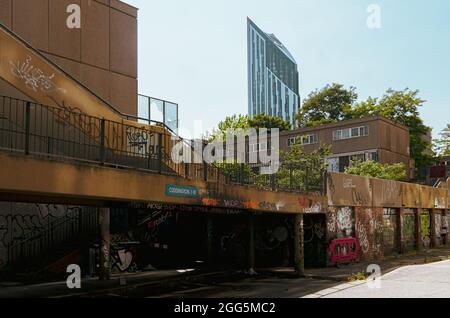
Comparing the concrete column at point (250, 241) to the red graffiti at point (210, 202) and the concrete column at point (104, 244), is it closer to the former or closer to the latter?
A: the red graffiti at point (210, 202)

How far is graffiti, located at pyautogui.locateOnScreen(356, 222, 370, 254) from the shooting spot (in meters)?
25.2

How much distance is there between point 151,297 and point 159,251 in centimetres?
844

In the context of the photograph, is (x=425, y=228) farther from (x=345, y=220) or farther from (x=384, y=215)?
(x=345, y=220)

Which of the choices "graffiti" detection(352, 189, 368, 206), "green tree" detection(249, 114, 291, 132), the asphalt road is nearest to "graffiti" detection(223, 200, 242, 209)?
the asphalt road

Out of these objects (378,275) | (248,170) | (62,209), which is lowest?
(378,275)

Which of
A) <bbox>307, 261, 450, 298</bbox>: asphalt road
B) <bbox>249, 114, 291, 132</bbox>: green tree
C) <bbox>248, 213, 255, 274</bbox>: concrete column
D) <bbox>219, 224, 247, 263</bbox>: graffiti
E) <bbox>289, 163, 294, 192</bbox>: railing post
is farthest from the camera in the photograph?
<bbox>249, 114, 291, 132</bbox>: green tree

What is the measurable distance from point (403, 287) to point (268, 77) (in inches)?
5304

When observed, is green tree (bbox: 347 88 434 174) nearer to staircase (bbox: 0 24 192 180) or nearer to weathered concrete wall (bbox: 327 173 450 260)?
weathered concrete wall (bbox: 327 173 450 260)

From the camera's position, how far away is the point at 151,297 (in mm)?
14016

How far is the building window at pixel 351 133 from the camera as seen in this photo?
54.7 m

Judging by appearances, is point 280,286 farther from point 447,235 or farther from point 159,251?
point 447,235

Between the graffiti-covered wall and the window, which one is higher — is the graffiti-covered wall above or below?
below

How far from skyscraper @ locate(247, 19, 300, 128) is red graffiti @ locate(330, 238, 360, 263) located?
11721cm
